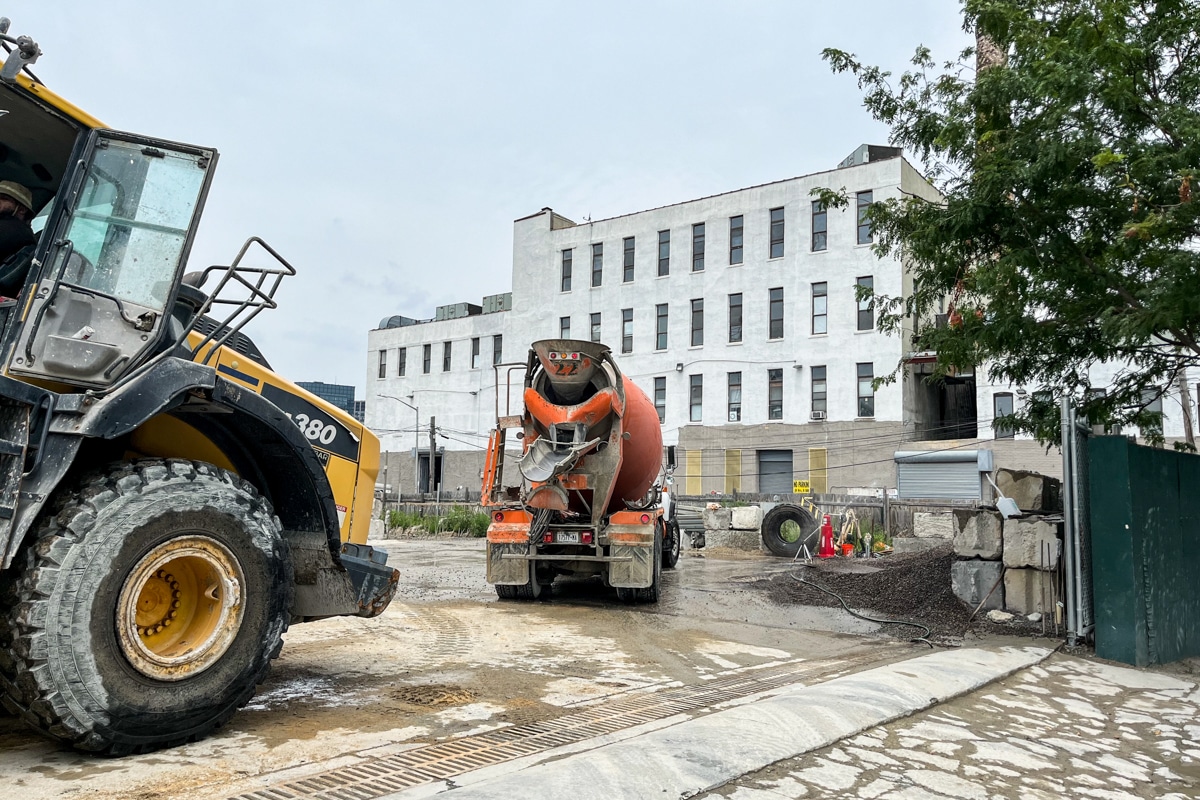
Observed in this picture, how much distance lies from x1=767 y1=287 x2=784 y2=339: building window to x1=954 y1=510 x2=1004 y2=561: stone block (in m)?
31.6

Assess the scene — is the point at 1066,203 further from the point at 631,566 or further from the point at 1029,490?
the point at 631,566

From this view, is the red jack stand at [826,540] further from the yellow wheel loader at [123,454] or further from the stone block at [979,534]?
the yellow wheel loader at [123,454]

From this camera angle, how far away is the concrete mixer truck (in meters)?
11.0

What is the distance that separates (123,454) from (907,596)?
31.7ft

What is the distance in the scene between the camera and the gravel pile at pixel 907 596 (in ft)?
30.8

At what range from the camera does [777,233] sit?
4131 cm

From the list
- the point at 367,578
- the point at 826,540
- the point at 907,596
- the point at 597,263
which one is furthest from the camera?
the point at 597,263

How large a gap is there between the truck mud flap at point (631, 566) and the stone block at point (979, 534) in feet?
11.8

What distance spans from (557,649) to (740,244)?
120 feet

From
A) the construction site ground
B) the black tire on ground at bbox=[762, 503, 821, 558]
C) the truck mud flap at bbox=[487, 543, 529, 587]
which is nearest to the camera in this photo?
the construction site ground

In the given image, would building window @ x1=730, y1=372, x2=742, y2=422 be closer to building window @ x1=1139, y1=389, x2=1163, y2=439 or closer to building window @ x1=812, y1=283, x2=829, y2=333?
building window @ x1=812, y1=283, x2=829, y2=333

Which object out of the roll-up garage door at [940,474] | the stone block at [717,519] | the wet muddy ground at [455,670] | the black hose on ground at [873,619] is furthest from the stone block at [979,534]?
the roll-up garage door at [940,474]

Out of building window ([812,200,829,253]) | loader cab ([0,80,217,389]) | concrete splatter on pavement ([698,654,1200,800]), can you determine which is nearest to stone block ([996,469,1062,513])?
concrete splatter on pavement ([698,654,1200,800])

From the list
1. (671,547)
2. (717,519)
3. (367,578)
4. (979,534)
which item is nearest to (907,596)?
(979,534)
